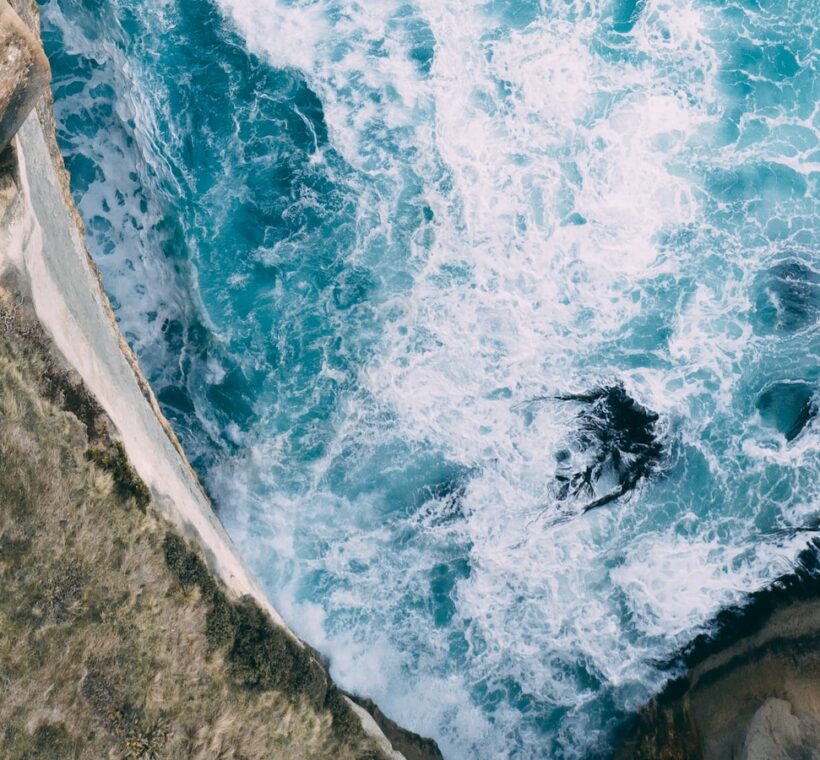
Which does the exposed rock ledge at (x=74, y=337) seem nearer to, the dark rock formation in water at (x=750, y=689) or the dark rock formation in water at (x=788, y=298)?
the dark rock formation in water at (x=750, y=689)

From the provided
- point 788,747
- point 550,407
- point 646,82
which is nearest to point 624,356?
point 550,407

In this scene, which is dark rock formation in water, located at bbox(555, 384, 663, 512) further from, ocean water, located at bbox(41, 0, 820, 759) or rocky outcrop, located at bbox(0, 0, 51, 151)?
rocky outcrop, located at bbox(0, 0, 51, 151)

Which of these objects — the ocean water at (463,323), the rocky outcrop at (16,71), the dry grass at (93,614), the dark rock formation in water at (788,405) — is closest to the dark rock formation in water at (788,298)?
the ocean water at (463,323)

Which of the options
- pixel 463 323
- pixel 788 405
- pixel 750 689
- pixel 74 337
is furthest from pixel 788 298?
pixel 74 337

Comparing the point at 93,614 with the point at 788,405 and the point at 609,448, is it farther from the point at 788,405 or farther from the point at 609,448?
the point at 788,405

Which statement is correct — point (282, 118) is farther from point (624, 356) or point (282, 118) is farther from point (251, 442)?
point (624, 356)
